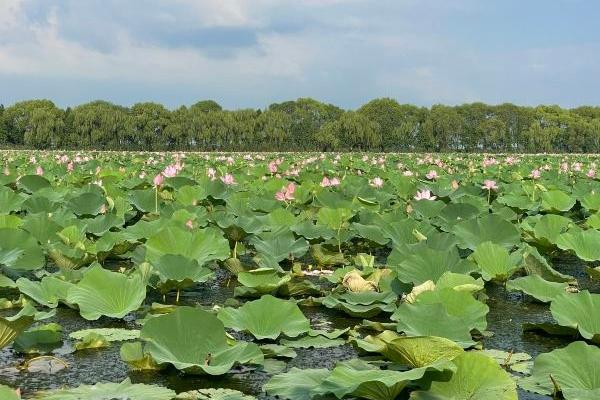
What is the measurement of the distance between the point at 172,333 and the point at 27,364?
1.46ft

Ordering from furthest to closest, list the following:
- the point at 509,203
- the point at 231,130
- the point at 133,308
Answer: the point at 231,130 < the point at 509,203 < the point at 133,308

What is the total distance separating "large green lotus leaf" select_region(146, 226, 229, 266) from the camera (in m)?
2.90

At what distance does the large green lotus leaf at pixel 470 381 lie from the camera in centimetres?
149

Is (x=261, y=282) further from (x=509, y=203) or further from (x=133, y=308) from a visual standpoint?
(x=509, y=203)

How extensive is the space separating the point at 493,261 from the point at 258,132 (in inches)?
1700

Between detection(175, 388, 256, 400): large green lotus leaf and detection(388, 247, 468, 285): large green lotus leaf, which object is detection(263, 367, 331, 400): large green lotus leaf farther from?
detection(388, 247, 468, 285): large green lotus leaf

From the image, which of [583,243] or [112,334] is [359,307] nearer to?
[112,334]

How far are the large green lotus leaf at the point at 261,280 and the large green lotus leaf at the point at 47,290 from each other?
2.16 ft

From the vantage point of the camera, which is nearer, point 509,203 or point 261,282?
point 261,282

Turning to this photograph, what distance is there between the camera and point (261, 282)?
2748 mm

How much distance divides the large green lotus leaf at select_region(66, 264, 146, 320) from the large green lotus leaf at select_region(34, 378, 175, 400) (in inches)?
31.6

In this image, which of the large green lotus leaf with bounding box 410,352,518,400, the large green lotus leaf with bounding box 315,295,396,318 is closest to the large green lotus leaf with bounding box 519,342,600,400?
the large green lotus leaf with bounding box 410,352,518,400

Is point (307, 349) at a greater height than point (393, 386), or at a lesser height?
lesser

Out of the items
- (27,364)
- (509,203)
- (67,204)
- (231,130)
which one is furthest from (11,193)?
(231,130)
